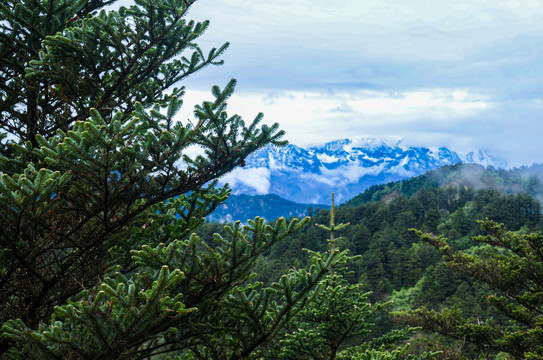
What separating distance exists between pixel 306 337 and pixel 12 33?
773 centimetres

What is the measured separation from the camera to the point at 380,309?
8312mm

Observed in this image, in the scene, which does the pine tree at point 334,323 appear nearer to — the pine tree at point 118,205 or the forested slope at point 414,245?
the pine tree at point 118,205

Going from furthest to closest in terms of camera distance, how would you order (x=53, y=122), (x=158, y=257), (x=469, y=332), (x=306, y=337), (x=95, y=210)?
(x=469, y=332) < (x=306, y=337) < (x=53, y=122) < (x=95, y=210) < (x=158, y=257)

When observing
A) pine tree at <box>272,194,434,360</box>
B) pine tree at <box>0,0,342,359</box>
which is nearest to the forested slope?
pine tree at <box>272,194,434,360</box>

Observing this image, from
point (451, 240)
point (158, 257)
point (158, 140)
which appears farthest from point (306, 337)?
point (451, 240)

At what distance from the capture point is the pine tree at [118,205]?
163 inches

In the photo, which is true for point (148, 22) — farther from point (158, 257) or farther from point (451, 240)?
point (451, 240)

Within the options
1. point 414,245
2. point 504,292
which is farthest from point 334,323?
point 414,245

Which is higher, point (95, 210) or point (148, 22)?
point (148, 22)

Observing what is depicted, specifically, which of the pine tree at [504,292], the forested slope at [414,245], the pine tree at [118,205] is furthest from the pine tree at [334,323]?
the forested slope at [414,245]

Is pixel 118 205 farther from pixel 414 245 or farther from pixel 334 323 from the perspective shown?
pixel 414 245

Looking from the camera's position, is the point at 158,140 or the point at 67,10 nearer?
the point at 158,140

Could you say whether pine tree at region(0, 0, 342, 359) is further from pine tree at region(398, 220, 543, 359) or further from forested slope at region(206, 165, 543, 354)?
forested slope at region(206, 165, 543, 354)

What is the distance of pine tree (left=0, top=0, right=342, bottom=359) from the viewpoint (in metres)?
4.15
